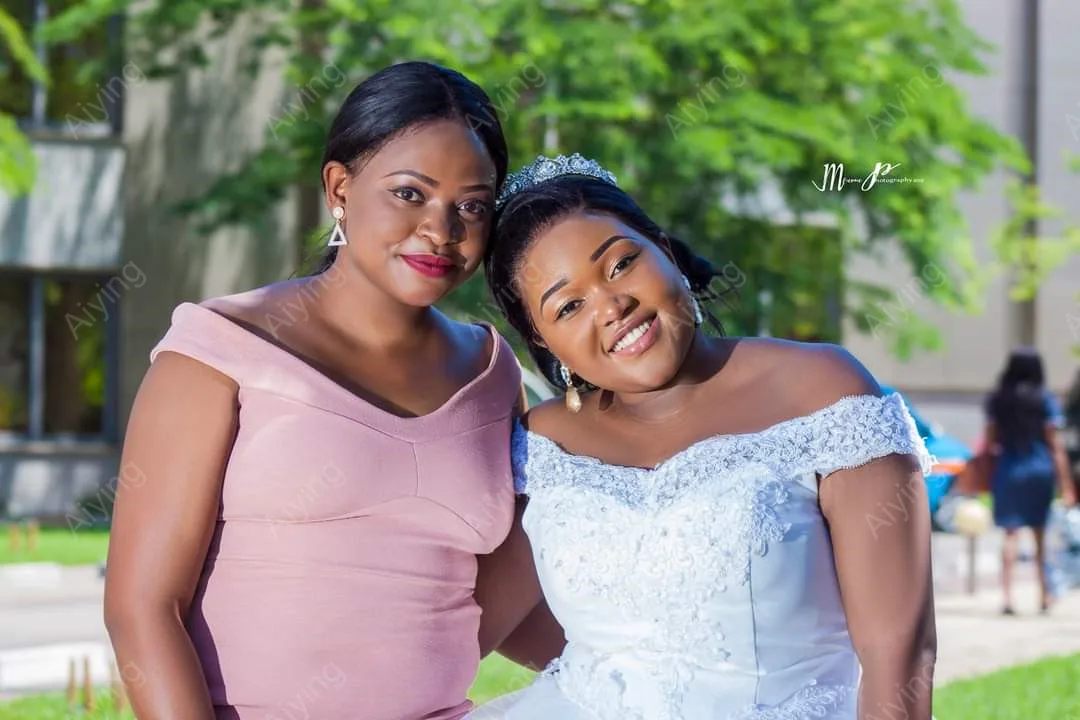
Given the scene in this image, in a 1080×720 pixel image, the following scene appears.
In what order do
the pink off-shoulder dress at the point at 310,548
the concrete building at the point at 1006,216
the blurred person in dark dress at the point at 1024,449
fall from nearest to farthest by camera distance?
the pink off-shoulder dress at the point at 310,548
the blurred person in dark dress at the point at 1024,449
the concrete building at the point at 1006,216

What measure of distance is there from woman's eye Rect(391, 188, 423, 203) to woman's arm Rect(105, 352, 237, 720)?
1.58 feet

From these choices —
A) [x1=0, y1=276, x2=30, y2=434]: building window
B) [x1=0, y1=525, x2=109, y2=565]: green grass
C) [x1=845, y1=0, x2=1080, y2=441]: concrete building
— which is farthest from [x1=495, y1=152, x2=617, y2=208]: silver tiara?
[x1=845, y1=0, x2=1080, y2=441]: concrete building

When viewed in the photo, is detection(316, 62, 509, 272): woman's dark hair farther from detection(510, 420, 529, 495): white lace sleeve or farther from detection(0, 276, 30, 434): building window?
detection(0, 276, 30, 434): building window

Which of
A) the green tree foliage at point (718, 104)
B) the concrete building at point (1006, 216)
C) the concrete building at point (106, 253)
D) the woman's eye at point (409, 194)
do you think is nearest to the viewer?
the woman's eye at point (409, 194)

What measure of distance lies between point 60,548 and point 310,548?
41.2ft

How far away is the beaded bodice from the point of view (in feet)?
8.87

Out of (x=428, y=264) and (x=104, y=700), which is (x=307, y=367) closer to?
(x=428, y=264)

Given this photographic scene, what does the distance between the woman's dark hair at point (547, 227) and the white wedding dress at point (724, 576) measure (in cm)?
37

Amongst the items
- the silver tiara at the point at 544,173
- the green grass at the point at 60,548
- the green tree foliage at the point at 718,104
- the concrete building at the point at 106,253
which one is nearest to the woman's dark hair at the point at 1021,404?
the green tree foliage at the point at 718,104

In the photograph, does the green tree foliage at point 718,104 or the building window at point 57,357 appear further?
the building window at point 57,357

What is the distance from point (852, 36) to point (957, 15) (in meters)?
1.84

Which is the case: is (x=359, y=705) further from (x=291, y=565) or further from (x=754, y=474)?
(x=754, y=474)

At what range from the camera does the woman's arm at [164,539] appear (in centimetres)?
264
